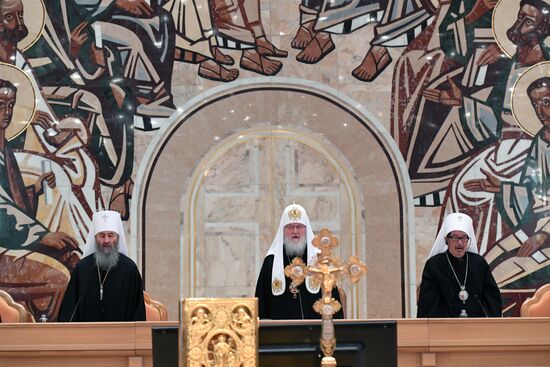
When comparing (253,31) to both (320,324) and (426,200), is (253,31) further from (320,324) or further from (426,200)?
(320,324)

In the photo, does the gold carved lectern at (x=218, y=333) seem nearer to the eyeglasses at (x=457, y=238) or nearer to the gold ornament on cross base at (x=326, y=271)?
the gold ornament on cross base at (x=326, y=271)

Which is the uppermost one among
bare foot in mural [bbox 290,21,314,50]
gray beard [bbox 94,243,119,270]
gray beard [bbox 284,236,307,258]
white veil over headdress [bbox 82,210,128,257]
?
bare foot in mural [bbox 290,21,314,50]

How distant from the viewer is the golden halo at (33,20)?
1072 centimetres

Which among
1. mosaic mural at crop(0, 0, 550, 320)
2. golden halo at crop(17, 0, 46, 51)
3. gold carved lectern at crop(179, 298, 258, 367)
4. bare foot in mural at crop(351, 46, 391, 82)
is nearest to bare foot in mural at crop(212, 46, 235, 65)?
mosaic mural at crop(0, 0, 550, 320)

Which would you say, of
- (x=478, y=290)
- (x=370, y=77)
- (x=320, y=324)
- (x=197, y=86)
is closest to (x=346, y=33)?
(x=370, y=77)

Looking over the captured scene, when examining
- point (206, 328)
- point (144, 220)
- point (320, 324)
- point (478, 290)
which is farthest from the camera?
point (144, 220)

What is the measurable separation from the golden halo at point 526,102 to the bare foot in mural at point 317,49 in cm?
202

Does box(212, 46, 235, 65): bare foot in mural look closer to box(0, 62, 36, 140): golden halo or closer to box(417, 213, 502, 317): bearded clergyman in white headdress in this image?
box(0, 62, 36, 140): golden halo

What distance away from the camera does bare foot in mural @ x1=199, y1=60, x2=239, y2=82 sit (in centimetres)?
1070

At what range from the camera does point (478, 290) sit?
317 inches

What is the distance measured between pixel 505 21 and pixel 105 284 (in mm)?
5306

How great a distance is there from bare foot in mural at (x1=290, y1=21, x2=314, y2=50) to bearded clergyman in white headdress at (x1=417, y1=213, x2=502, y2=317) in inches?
128

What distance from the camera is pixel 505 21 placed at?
10742mm

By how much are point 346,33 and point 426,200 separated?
1.99m
